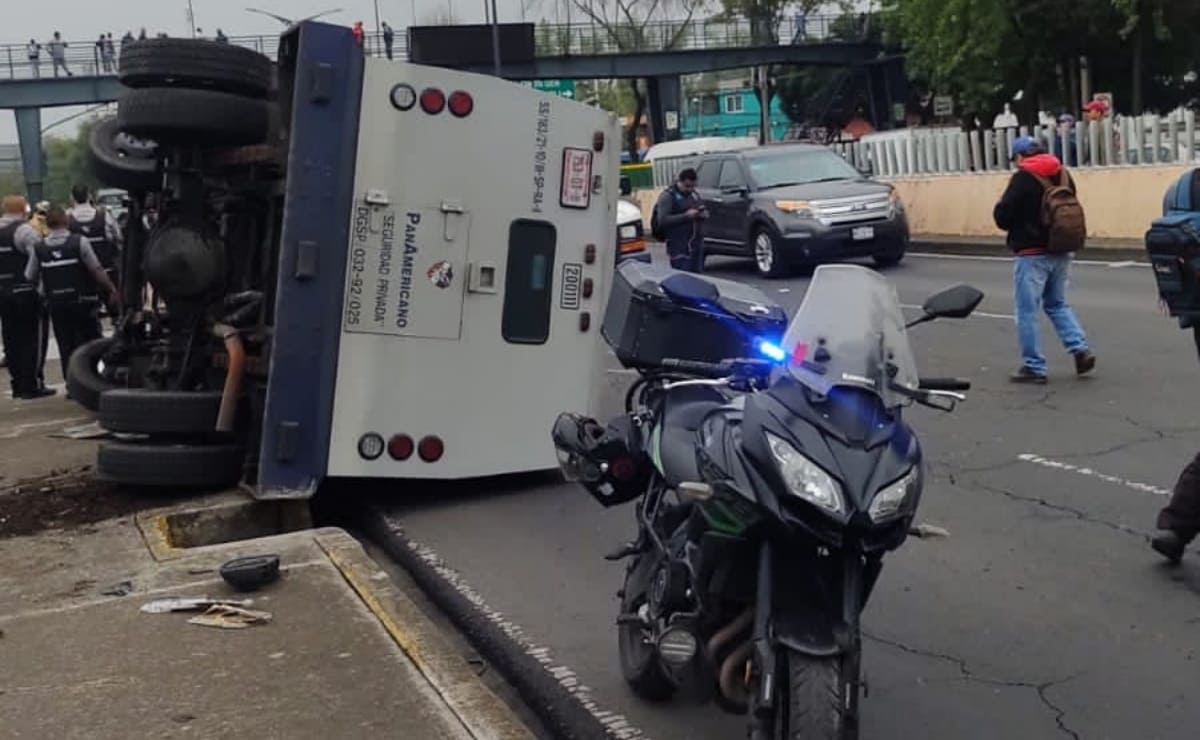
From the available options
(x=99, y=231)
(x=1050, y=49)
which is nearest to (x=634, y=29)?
(x=1050, y=49)

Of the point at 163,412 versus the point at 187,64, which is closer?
the point at 163,412

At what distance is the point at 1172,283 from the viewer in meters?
6.09

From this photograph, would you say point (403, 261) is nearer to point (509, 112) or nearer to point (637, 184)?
point (509, 112)

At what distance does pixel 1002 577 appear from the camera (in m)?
6.21

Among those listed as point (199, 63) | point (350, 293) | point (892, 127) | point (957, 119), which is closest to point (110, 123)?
point (199, 63)

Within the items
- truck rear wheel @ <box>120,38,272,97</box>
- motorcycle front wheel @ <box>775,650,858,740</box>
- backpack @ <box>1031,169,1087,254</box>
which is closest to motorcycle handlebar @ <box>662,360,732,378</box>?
motorcycle front wheel @ <box>775,650,858,740</box>

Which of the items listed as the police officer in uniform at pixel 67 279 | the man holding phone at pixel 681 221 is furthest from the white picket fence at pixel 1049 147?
the police officer in uniform at pixel 67 279

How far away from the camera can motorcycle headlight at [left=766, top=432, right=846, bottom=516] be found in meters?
3.52

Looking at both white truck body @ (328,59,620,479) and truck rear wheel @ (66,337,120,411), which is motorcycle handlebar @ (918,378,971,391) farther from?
truck rear wheel @ (66,337,120,411)

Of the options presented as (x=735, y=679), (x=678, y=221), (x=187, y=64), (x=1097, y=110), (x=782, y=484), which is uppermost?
(x=1097, y=110)

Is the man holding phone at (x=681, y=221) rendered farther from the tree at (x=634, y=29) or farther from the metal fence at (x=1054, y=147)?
the tree at (x=634, y=29)

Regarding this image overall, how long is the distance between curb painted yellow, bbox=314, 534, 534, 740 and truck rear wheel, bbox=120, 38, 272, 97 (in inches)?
108

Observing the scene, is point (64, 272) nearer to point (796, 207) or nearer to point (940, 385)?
point (796, 207)

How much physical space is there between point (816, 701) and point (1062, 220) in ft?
23.5
